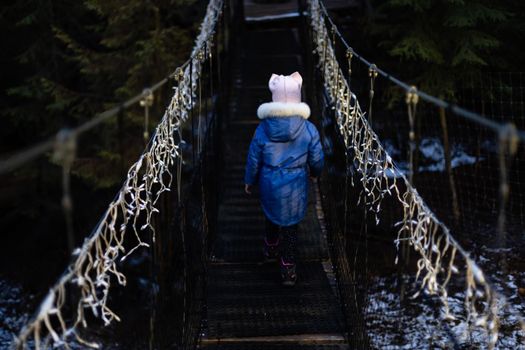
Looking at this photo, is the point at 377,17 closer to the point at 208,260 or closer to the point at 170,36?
the point at 170,36

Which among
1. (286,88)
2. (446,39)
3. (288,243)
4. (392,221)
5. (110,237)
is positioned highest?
(446,39)

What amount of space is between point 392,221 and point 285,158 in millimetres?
4028

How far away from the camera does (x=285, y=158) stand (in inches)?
131

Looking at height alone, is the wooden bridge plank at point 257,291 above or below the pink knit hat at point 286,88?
below

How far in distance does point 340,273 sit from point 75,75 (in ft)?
25.0

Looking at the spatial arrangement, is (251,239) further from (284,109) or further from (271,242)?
(284,109)

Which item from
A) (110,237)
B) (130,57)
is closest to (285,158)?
(110,237)

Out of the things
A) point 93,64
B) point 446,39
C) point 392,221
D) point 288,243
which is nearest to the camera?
point 288,243

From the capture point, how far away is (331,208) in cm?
389

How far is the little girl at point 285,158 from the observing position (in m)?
3.30

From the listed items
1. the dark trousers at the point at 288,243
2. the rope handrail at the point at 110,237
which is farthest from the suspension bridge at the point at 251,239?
the dark trousers at the point at 288,243

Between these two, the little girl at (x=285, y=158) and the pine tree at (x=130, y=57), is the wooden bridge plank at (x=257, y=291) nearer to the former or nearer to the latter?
the little girl at (x=285, y=158)

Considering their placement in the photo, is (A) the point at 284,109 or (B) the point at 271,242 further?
(B) the point at 271,242

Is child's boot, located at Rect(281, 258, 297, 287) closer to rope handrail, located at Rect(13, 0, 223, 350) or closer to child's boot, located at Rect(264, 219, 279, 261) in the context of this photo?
child's boot, located at Rect(264, 219, 279, 261)
